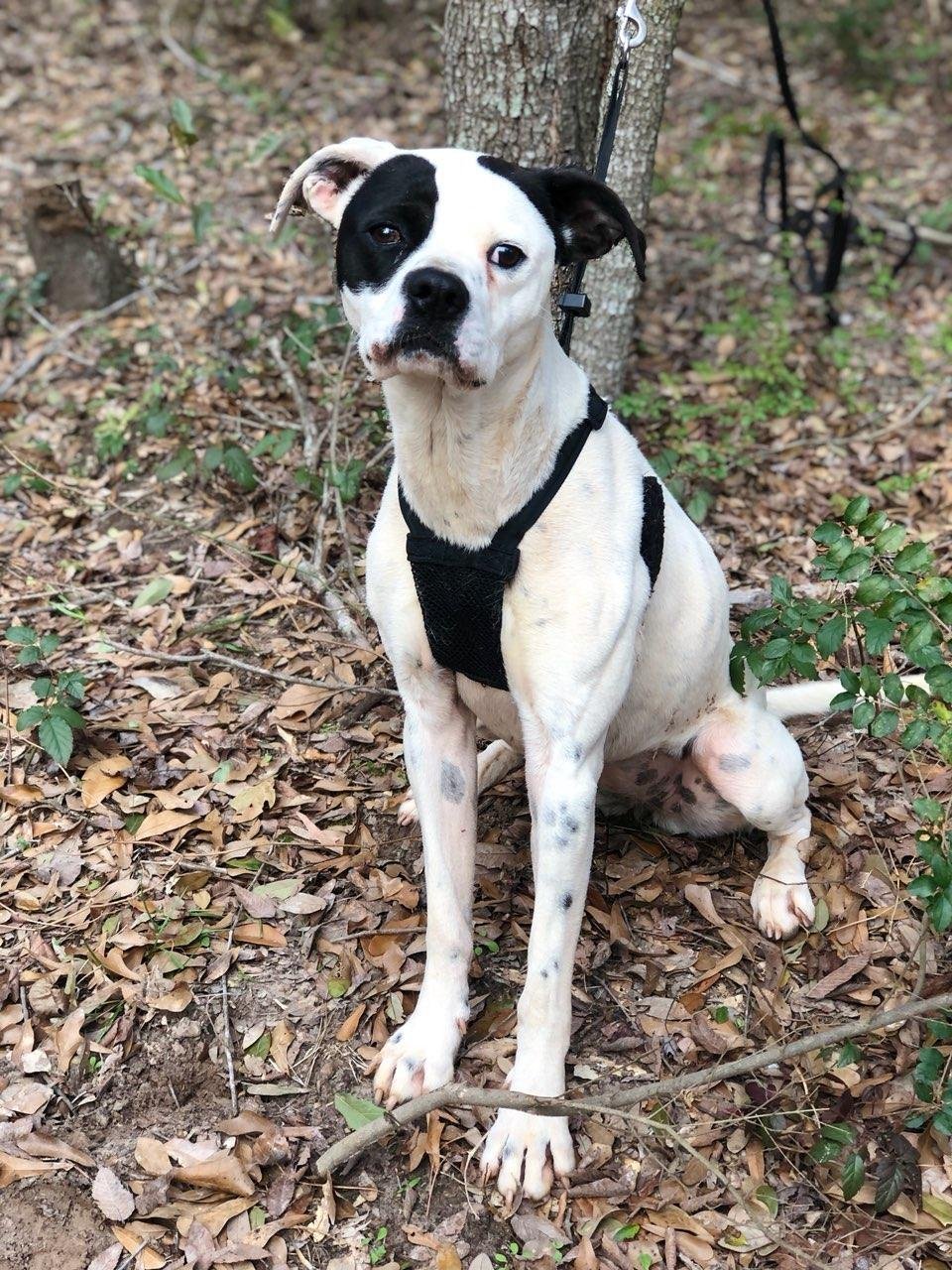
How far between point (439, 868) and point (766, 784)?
3.54ft

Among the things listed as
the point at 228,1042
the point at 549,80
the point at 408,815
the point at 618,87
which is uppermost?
the point at 618,87

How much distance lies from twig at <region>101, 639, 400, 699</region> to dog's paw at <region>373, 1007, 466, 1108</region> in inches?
55.6

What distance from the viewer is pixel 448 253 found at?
266 centimetres

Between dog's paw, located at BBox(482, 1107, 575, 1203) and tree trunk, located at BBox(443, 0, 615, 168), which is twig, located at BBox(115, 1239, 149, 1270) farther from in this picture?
tree trunk, located at BBox(443, 0, 615, 168)

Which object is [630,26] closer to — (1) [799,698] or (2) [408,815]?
(1) [799,698]

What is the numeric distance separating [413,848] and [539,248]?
82.5 inches

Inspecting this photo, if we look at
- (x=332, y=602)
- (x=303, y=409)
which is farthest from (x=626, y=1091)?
(x=303, y=409)

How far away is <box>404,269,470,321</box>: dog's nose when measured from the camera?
257cm

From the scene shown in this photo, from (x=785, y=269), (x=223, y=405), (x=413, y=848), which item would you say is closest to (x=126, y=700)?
(x=413, y=848)

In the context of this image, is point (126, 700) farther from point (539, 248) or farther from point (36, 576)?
point (539, 248)

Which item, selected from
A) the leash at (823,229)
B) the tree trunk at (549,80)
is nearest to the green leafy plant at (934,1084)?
the tree trunk at (549,80)

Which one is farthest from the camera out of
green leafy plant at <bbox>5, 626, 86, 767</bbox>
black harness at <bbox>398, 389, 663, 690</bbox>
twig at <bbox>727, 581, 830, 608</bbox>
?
twig at <bbox>727, 581, 830, 608</bbox>

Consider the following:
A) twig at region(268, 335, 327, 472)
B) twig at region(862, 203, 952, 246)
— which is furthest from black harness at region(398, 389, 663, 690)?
twig at region(862, 203, 952, 246)

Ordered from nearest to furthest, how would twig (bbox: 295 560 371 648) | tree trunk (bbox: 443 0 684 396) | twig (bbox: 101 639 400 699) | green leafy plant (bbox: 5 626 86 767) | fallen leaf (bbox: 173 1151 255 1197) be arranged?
fallen leaf (bbox: 173 1151 255 1197) → green leafy plant (bbox: 5 626 86 767) → twig (bbox: 101 639 400 699) → tree trunk (bbox: 443 0 684 396) → twig (bbox: 295 560 371 648)
